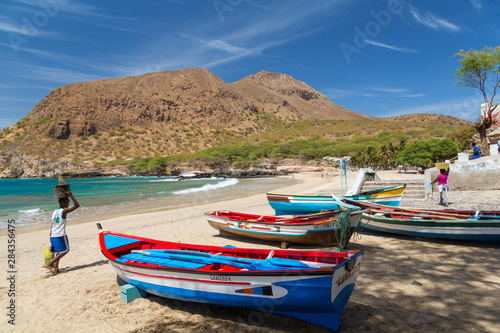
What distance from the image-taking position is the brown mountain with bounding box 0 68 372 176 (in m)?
104

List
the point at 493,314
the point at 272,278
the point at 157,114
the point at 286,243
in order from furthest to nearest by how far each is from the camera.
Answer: the point at 157,114 < the point at 286,243 < the point at 493,314 < the point at 272,278

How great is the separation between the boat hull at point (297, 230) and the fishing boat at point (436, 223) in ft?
5.84

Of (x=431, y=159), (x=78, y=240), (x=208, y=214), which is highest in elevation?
(x=431, y=159)

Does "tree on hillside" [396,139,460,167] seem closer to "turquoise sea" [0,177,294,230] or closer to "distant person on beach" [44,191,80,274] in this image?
"turquoise sea" [0,177,294,230]

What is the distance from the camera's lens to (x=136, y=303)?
459cm

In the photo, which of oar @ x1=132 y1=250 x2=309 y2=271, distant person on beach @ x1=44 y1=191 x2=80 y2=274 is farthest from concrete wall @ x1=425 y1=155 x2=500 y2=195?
distant person on beach @ x1=44 y1=191 x2=80 y2=274

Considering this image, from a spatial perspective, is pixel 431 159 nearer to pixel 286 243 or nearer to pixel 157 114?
pixel 286 243

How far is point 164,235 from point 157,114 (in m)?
127

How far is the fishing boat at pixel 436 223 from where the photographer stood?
6863 millimetres

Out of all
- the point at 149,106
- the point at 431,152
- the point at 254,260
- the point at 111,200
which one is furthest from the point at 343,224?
the point at 149,106

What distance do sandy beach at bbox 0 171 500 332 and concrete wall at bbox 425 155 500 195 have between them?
386 inches

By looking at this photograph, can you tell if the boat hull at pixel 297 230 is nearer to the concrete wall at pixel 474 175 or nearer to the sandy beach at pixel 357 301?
the sandy beach at pixel 357 301

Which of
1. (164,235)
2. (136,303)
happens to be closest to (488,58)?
(164,235)

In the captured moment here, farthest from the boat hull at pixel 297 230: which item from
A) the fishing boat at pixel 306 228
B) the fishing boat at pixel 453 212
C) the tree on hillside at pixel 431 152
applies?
the tree on hillside at pixel 431 152
